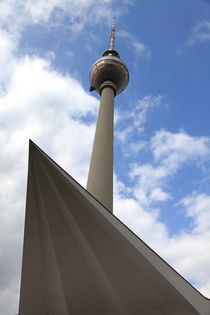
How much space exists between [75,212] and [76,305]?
3818 mm

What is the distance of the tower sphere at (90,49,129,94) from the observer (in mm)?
35750

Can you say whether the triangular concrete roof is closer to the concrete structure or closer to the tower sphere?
the concrete structure

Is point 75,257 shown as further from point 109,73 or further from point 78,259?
point 109,73

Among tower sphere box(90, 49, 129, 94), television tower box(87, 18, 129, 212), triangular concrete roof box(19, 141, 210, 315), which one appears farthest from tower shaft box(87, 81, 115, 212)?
triangular concrete roof box(19, 141, 210, 315)

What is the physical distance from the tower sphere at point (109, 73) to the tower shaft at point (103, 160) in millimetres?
5822

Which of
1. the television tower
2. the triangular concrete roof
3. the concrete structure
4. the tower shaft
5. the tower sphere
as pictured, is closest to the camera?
the concrete structure

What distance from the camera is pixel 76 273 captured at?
35.8ft

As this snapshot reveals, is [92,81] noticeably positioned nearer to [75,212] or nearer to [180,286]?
[75,212]

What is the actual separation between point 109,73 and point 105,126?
1186 cm

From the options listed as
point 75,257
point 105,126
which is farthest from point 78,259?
point 105,126

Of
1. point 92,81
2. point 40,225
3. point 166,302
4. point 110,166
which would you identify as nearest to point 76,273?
point 40,225

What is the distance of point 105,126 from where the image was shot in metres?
27.2

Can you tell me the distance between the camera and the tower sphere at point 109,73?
35750 mm

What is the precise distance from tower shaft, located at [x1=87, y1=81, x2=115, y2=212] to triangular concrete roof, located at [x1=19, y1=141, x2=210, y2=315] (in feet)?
33.0
